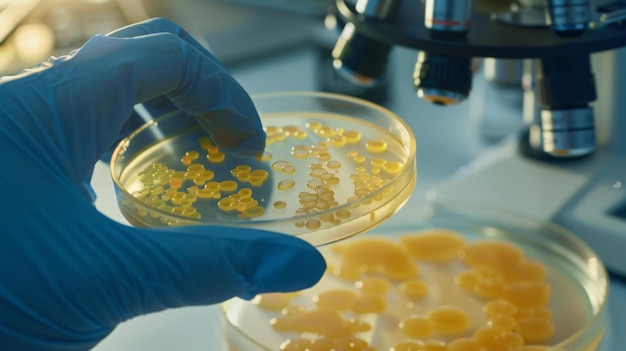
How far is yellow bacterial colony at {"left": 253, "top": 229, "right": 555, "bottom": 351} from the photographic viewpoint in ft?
3.27

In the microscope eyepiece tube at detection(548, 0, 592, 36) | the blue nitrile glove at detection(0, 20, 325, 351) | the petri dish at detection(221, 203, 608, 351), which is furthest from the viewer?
the petri dish at detection(221, 203, 608, 351)

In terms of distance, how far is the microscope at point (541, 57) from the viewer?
87 cm

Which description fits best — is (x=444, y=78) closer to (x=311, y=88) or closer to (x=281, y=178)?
(x=281, y=178)

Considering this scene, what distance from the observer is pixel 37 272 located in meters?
0.74

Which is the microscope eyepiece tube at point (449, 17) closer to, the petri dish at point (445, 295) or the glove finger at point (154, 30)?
the glove finger at point (154, 30)

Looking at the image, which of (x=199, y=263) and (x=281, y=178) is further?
(x=281, y=178)

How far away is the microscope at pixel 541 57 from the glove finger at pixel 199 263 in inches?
11.4

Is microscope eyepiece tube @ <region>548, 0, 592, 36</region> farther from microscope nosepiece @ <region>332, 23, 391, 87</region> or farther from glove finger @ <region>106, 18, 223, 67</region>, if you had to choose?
glove finger @ <region>106, 18, 223, 67</region>

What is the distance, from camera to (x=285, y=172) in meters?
0.96

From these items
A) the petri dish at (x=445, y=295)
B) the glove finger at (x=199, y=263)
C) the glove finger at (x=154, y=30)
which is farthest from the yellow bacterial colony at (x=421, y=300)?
the glove finger at (x=154, y=30)

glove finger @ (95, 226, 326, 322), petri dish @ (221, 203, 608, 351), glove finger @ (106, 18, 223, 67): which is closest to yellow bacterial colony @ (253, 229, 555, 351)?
petri dish @ (221, 203, 608, 351)

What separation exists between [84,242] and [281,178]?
27 cm

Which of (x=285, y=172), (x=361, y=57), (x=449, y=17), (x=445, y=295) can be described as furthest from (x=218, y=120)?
(x=445, y=295)

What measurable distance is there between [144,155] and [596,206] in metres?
0.70
